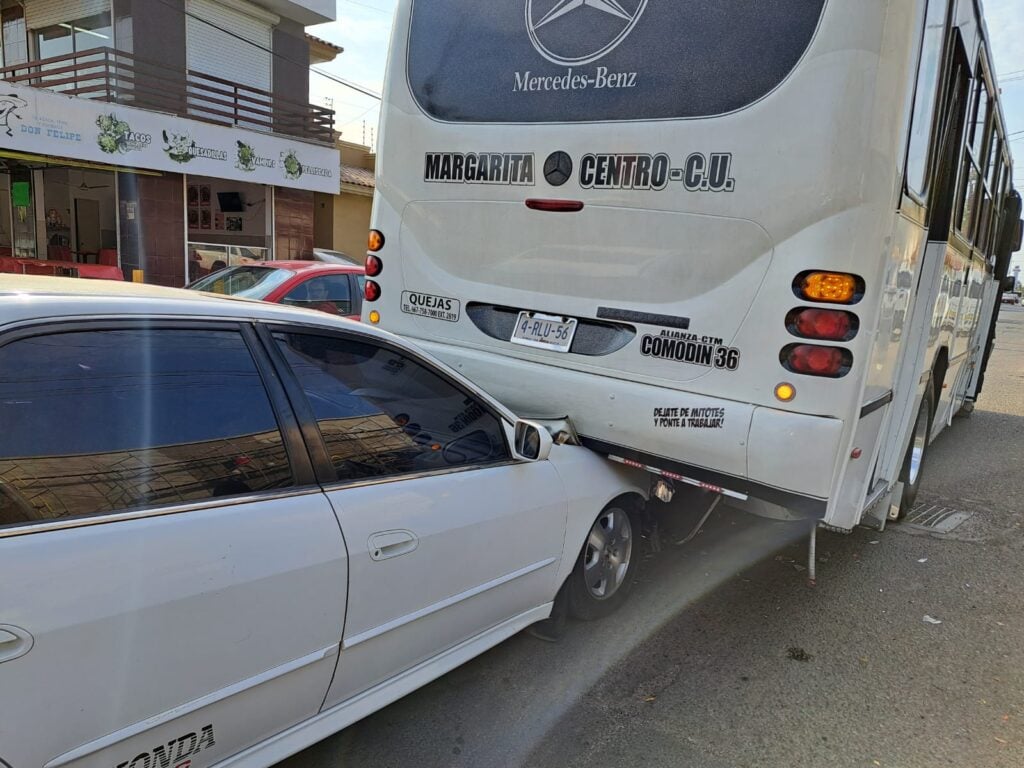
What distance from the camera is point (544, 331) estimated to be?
388 cm

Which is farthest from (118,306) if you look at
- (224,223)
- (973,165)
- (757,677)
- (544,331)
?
(224,223)

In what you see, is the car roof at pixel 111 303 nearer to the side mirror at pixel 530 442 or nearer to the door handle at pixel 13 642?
the door handle at pixel 13 642

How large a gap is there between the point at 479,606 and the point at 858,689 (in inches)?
69.6

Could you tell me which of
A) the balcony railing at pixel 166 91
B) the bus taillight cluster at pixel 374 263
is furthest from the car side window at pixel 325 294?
the balcony railing at pixel 166 91

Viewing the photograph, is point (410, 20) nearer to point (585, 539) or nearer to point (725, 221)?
point (725, 221)

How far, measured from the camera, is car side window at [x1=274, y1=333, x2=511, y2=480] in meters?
2.40

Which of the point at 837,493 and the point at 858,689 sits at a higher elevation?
the point at 837,493

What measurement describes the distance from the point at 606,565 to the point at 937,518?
322 cm

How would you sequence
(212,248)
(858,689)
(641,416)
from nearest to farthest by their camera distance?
(858,689) → (641,416) → (212,248)

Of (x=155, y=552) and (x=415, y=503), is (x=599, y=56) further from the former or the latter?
(x=155, y=552)

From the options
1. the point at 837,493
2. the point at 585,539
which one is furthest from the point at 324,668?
the point at 837,493

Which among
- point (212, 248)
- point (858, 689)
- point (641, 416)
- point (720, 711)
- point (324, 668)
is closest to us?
point (324, 668)

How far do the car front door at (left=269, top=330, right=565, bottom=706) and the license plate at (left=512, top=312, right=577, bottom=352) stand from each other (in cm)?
92

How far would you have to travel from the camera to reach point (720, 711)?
119 inches
